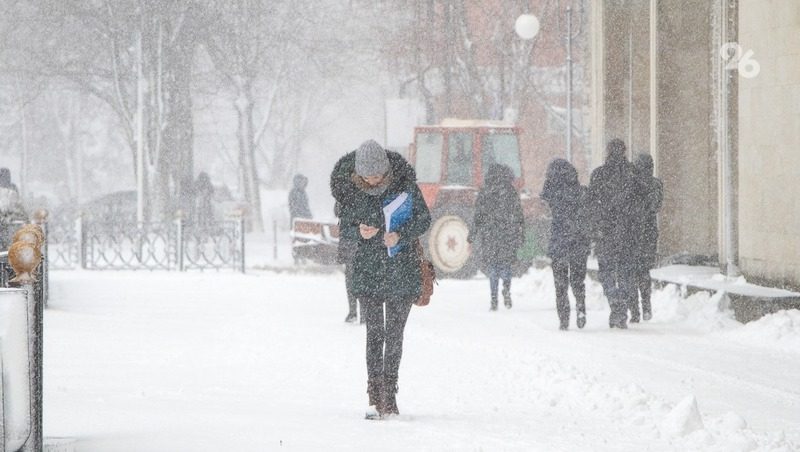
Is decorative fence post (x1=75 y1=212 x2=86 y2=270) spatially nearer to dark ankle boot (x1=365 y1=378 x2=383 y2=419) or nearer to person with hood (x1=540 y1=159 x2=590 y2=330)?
person with hood (x1=540 y1=159 x2=590 y2=330)

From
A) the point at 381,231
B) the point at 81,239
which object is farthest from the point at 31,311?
the point at 81,239

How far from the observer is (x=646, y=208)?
14.7 meters

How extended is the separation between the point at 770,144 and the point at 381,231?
384 inches

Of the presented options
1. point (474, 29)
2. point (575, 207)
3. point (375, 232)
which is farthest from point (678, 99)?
point (474, 29)

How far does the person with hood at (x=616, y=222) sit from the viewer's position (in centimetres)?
1445

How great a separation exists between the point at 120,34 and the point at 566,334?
24845 millimetres

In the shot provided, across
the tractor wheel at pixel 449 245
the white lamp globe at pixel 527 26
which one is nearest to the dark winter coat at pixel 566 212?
the tractor wheel at pixel 449 245

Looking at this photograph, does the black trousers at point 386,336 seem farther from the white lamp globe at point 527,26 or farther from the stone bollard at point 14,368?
the white lamp globe at point 527,26

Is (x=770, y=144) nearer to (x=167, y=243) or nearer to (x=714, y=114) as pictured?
(x=714, y=114)

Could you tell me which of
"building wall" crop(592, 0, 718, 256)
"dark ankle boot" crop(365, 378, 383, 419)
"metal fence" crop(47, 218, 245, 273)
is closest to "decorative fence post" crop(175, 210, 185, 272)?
"metal fence" crop(47, 218, 245, 273)

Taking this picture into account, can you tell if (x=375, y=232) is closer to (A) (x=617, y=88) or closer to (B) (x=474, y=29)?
(A) (x=617, y=88)

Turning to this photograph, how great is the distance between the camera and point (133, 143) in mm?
38750

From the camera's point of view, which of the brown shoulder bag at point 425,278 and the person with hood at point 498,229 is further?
the person with hood at point 498,229

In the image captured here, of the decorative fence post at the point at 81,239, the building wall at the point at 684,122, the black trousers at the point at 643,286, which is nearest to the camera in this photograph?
the black trousers at the point at 643,286
